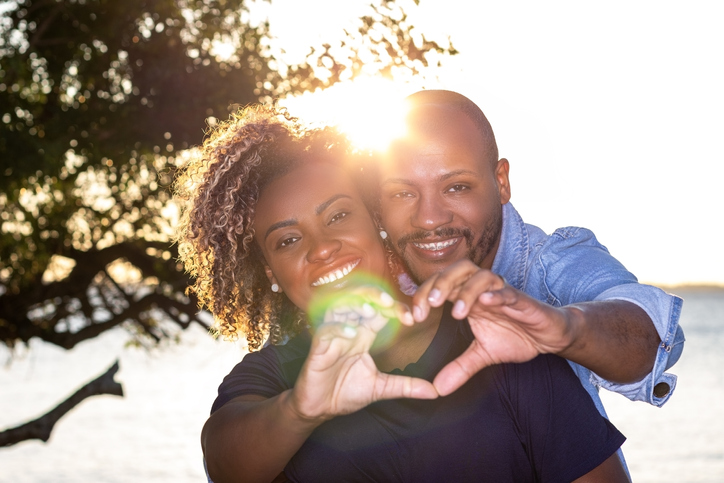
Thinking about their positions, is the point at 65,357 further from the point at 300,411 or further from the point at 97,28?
the point at 300,411

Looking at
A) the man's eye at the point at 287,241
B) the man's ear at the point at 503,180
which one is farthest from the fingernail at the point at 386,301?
the man's ear at the point at 503,180

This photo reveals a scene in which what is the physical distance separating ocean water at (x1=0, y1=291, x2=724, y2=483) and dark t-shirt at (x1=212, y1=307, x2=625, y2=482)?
460 centimetres

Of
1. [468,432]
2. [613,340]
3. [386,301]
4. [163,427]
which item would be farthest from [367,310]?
[163,427]

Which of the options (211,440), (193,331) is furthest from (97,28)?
(193,331)

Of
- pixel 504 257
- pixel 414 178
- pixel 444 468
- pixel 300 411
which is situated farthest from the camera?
pixel 504 257

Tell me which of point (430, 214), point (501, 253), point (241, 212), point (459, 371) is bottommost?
point (459, 371)

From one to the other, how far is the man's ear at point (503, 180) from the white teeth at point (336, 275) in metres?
1.15

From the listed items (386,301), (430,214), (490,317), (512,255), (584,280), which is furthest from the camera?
(512,255)

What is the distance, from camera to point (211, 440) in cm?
291

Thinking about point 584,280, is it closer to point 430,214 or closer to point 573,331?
point 430,214

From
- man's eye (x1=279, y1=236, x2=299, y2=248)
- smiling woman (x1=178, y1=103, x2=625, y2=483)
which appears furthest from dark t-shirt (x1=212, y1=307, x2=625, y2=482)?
man's eye (x1=279, y1=236, x2=299, y2=248)

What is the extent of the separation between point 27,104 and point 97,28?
87cm

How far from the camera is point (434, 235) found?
3.76 m

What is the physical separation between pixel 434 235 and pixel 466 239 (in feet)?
0.62
